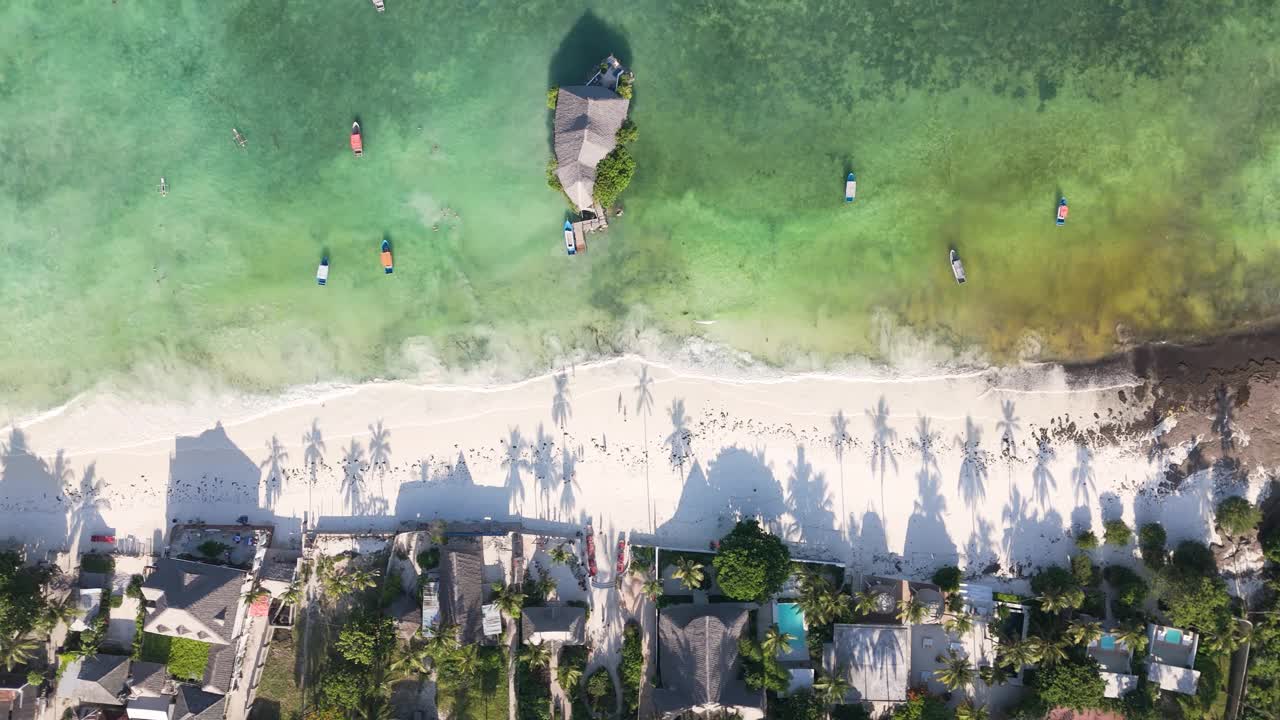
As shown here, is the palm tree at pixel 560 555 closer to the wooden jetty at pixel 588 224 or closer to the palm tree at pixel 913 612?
the wooden jetty at pixel 588 224

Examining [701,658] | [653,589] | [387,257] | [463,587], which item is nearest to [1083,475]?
[701,658]

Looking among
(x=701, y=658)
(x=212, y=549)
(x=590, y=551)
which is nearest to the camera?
(x=701, y=658)

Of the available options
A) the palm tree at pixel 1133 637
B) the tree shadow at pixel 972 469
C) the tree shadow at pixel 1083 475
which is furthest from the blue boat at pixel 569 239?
the palm tree at pixel 1133 637

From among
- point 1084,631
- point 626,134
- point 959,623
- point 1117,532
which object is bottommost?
point 1084,631

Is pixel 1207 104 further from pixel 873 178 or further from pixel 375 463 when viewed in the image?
pixel 375 463

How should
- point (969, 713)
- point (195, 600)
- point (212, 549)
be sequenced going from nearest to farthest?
point (195, 600), point (969, 713), point (212, 549)

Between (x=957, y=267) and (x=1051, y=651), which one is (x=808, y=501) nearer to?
(x=1051, y=651)

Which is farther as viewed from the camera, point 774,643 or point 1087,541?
point 1087,541

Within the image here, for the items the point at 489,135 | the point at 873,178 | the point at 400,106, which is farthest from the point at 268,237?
the point at 873,178
